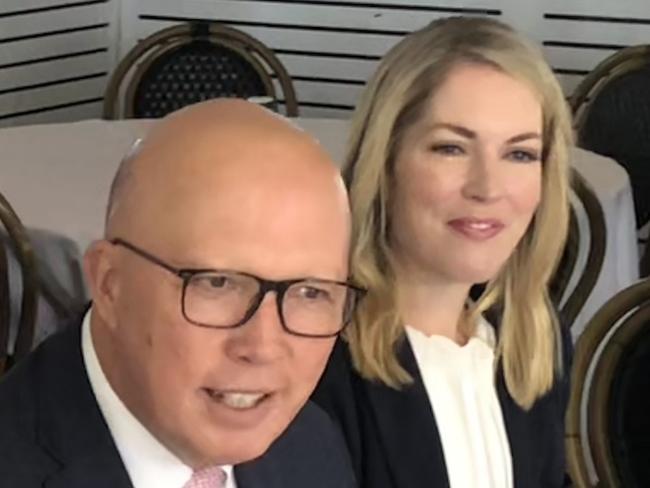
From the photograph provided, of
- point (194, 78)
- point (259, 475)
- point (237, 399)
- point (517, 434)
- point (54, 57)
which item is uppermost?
point (237, 399)

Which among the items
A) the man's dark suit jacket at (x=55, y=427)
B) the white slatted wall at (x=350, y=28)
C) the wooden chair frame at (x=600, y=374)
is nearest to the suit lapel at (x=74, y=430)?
the man's dark suit jacket at (x=55, y=427)

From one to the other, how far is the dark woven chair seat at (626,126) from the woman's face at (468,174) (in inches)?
79.9

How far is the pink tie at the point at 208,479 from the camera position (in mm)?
1110

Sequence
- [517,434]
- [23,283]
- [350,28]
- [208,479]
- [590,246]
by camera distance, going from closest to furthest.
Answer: [208,479], [517,434], [23,283], [590,246], [350,28]

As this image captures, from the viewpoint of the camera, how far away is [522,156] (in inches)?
63.6

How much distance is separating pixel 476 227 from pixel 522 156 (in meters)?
0.10

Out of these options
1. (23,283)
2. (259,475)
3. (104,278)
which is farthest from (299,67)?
(104,278)

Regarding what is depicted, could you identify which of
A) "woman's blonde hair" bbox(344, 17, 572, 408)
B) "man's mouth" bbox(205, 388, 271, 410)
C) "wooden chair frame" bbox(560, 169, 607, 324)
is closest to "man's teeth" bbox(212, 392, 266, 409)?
"man's mouth" bbox(205, 388, 271, 410)

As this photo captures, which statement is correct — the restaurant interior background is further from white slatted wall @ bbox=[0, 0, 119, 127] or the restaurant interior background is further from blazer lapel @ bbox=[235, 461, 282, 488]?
blazer lapel @ bbox=[235, 461, 282, 488]

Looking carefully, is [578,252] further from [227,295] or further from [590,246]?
A: [227,295]

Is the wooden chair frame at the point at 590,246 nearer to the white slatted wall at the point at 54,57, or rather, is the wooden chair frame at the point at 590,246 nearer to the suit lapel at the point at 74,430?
the suit lapel at the point at 74,430

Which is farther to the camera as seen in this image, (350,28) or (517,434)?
(350,28)

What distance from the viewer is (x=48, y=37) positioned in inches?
167

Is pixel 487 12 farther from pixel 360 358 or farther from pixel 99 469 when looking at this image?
pixel 99 469
